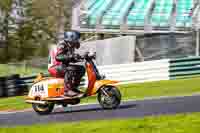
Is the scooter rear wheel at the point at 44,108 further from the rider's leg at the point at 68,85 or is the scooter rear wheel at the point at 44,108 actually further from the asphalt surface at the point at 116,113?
the rider's leg at the point at 68,85

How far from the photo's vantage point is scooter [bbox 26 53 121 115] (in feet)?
36.7

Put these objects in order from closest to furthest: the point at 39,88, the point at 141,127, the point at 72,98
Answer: the point at 141,127 < the point at 72,98 < the point at 39,88

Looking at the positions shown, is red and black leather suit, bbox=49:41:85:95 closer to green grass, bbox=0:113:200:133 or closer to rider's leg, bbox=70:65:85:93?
rider's leg, bbox=70:65:85:93

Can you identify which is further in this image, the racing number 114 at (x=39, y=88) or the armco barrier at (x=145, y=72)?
the armco barrier at (x=145, y=72)

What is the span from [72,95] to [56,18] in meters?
52.7

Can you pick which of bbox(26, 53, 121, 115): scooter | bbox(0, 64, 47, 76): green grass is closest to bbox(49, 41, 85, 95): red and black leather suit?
bbox(26, 53, 121, 115): scooter

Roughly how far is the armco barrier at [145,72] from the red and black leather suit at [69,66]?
39.0ft

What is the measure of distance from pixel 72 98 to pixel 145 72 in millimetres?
12298

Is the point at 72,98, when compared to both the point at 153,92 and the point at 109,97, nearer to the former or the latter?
the point at 109,97

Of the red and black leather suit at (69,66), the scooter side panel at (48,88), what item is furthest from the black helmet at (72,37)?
the scooter side panel at (48,88)

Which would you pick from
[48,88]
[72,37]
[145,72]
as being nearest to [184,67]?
[145,72]

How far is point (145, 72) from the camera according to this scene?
23656 millimetres

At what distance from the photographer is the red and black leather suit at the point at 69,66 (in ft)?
37.6

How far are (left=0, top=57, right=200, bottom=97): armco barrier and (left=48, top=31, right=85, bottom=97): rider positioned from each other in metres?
11.9
